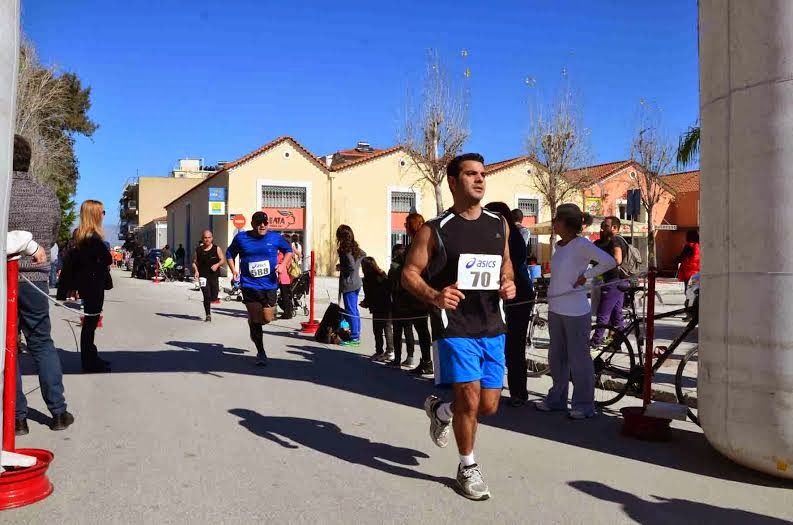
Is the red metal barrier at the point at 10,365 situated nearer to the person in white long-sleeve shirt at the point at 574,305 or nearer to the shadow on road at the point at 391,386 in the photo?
the shadow on road at the point at 391,386

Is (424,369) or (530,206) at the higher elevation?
(530,206)

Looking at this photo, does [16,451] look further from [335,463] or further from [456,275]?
[456,275]

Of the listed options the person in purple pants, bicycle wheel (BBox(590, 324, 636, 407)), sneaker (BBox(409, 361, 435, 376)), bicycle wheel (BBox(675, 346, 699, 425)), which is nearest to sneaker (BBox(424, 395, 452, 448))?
bicycle wheel (BBox(675, 346, 699, 425))

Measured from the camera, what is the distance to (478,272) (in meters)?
4.15

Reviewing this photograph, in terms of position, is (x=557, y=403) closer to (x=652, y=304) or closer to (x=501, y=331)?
(x=652, y=304)

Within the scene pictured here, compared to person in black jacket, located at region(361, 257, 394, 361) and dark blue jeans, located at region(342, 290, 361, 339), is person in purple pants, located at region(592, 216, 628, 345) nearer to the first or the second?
person in black jacket, located at region(361, 257, 394, 361)

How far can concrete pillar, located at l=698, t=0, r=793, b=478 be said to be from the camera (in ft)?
13.5

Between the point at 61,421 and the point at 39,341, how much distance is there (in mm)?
695

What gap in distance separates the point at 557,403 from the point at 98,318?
497 cm

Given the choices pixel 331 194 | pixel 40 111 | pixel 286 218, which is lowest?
pixel 286 218

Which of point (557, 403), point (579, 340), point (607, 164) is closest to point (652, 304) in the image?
point (579, 340)

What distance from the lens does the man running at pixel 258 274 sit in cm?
856

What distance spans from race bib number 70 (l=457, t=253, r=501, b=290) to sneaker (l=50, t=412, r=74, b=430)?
3.42 m

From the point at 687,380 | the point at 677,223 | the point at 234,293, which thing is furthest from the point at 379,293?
the point at 677,223
